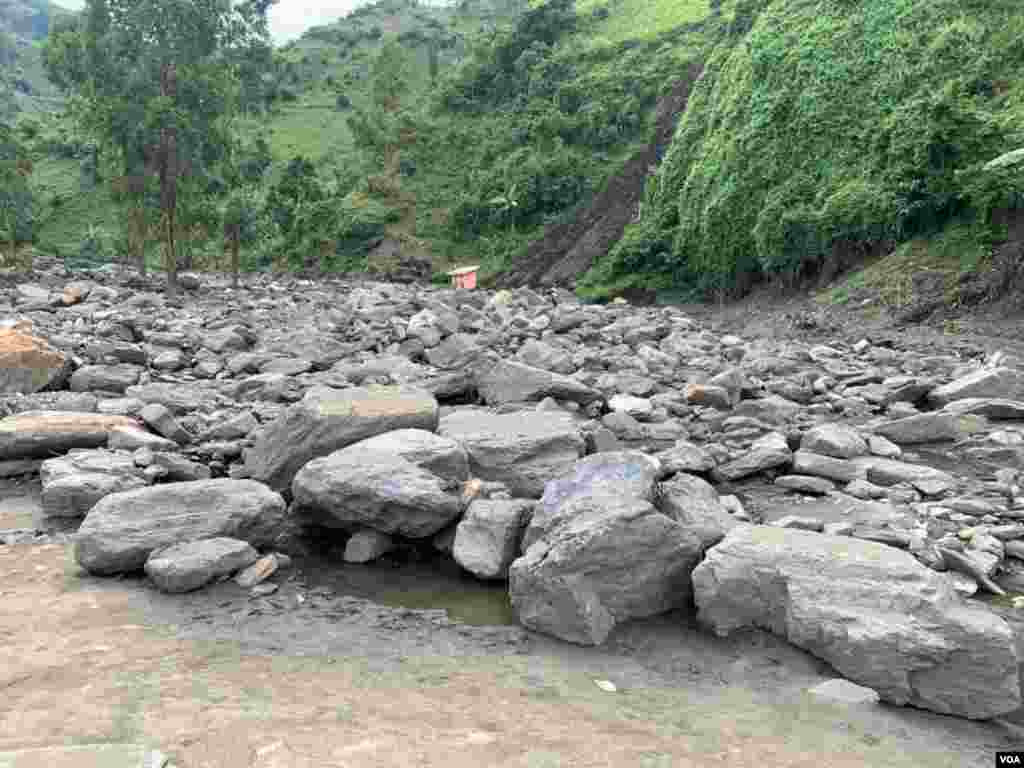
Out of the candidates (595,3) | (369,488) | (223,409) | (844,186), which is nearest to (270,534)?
(369,488)

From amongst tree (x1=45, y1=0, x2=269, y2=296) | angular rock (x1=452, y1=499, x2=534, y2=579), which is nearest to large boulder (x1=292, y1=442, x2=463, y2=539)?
angular rock (x1=452, y1=499, x2=534, y2=579)

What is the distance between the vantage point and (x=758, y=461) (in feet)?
24.0

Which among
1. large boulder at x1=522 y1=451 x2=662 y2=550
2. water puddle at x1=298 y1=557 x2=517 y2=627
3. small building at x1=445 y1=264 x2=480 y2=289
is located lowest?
small building at x1=445 y1=264 x2=480 y2=289

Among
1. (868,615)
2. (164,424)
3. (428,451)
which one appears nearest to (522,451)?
(428,451)

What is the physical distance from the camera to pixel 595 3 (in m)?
65.0

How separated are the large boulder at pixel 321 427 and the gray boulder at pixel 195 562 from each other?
4.36ft

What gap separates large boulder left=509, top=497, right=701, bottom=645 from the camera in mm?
4676

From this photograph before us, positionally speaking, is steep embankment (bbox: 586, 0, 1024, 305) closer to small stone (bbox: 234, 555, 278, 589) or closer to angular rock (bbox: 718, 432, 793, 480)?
angular rock (bbox: 718, 432, 793, 480)

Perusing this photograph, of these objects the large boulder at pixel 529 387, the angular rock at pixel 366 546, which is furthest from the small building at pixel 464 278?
the angular rock at pixel 366 546

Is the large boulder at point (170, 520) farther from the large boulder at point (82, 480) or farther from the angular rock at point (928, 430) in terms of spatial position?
the angular rock at point (928, 430)

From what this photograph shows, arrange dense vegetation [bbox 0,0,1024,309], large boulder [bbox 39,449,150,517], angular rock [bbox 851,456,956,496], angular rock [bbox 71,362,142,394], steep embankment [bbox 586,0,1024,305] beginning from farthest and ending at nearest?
dense vegetation [bbox 0,0,1024,309] < steep embankment [bbox 586,0,1024,305] < angular rock [bbox 71,362,142,394] < angular rock [bbox 851,456,956,496] < large boulder [bbox 39,449,150,517]

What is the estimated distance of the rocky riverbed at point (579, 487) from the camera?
176 inches

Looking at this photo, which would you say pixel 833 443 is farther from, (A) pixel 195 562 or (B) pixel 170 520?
(B) pixel 170 520

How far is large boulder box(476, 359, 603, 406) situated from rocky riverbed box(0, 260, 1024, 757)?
0.10 feet
